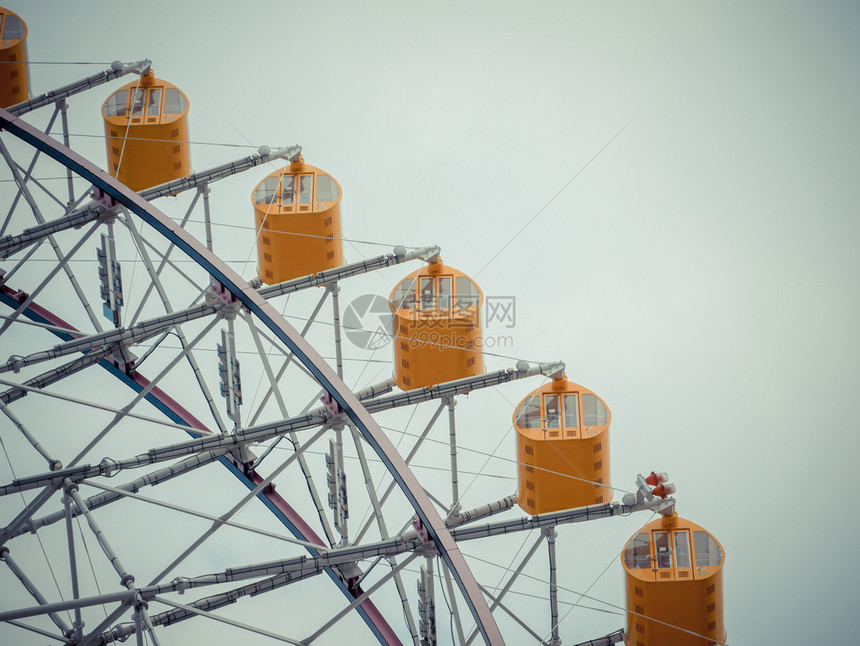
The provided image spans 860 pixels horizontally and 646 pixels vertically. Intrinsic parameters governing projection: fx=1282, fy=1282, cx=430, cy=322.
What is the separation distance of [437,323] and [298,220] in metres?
3.21

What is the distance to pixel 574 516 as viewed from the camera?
17.6m

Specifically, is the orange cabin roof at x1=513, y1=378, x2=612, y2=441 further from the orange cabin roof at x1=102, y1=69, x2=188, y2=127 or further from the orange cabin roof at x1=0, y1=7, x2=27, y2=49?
the orange cabin roof at x1=0, y1=7, x2=27, y2=49

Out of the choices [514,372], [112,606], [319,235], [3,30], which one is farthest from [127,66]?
[112,606]

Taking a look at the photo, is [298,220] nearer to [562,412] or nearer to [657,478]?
[562,412]

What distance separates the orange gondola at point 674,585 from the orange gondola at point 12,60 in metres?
13.2

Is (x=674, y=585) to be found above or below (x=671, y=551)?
below

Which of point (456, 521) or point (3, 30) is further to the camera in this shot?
point (3, 30)

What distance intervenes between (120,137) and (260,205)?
2.91 m

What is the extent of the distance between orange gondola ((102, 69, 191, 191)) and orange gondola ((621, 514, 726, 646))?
33.9 feet

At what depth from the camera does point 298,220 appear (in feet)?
67.4

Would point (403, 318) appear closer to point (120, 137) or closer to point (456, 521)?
point (456, 521)

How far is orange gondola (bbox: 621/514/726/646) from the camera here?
17.0 meters

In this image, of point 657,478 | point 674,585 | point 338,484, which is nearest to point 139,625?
point 338,484

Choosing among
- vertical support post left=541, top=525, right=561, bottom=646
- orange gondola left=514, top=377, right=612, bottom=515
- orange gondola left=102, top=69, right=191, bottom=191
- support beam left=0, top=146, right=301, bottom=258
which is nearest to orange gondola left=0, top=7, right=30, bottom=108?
orange gondola left=102, top=69, right=191, bottom=191
